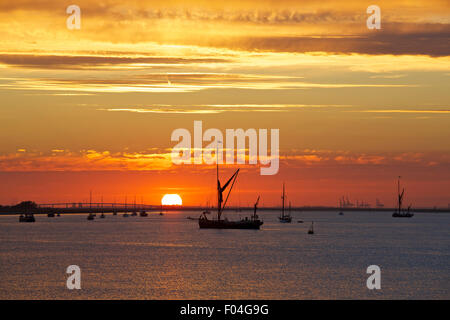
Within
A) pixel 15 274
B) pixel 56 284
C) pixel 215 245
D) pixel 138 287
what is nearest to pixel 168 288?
pixel 138 287

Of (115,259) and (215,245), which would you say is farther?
(215,245)

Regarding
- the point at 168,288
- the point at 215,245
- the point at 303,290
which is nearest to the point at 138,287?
the point at 168,288

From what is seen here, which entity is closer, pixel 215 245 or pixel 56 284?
pixel 56 284

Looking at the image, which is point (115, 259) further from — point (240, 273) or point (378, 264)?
point (378, 264)

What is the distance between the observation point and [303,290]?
78375 millimetres

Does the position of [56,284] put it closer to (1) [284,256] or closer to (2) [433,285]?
(2) [433,285]

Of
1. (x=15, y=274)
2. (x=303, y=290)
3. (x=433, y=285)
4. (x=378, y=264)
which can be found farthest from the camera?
(x=378, y=264)

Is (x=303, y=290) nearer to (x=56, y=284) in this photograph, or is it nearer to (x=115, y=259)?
(x=56, y=284)

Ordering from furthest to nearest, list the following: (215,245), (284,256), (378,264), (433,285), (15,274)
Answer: (215,245) → (284,256) → (378,264) → (15,274) → (433,285)

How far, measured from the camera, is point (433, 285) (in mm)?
84062
